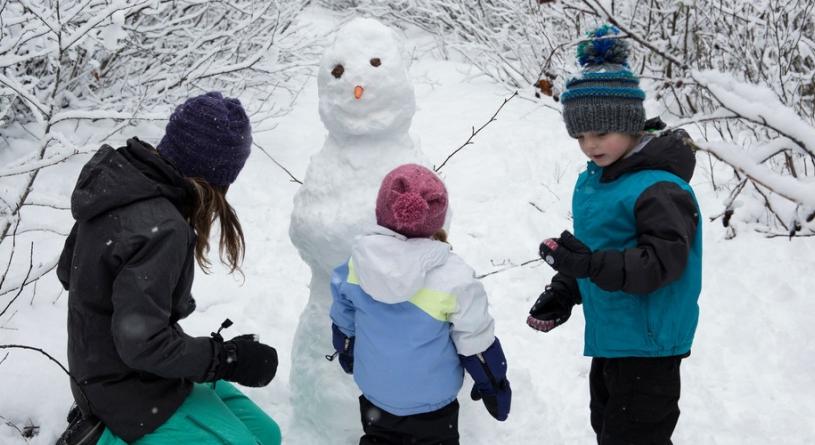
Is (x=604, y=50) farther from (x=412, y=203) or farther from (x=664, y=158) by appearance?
(x=412, y=203)

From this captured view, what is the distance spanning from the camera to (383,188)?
6.93ft

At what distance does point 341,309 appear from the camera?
223 centimetres

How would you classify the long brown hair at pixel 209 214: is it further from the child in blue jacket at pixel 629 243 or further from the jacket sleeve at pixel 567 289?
the jacket sleeve at pixel 567 289

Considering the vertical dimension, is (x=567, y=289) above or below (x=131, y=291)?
below

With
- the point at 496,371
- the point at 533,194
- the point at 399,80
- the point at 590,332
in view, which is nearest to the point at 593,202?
the point at 590,332

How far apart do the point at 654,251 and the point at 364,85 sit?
53.5 inches

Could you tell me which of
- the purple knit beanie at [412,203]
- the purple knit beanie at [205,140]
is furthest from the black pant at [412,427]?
the purple knit beanie at [205,140]

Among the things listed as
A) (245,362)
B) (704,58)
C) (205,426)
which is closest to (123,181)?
(245,362)

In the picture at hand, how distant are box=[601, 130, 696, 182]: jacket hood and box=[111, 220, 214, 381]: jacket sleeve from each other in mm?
1326

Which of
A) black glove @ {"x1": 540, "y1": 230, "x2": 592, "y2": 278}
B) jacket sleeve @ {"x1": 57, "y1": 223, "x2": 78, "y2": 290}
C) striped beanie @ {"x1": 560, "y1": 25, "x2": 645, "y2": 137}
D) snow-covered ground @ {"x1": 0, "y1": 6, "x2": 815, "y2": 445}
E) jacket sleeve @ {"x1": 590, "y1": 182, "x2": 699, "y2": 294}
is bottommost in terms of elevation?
snow-covered ground @ {"x1": 0, "y1": 6, "x2": 815, "y2": 445}

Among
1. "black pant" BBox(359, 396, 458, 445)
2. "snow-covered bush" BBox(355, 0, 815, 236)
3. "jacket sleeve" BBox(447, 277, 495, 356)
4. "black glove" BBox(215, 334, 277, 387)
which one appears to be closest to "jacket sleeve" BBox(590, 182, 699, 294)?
"snow-covered bush" BBox(355, 0, 815, 236)

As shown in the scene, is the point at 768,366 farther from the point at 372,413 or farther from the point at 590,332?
the point at 372,413

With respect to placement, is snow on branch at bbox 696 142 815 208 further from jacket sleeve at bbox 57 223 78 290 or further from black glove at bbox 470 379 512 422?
jacket sleeve at bbox 57 223 78 290

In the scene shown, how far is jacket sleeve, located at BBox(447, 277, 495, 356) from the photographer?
2.04 m
